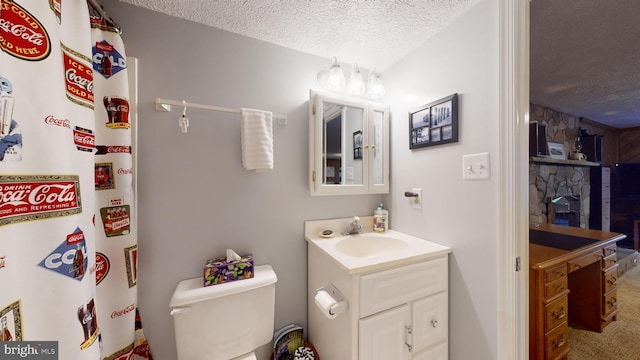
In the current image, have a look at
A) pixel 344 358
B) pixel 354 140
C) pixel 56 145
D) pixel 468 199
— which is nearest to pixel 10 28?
pixel 56 145

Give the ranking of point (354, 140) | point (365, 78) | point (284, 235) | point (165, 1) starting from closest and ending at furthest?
point (165, 1) → point (284, 235) → point (354, 140) → point (365, 78)

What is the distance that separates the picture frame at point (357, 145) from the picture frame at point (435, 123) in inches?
12.6

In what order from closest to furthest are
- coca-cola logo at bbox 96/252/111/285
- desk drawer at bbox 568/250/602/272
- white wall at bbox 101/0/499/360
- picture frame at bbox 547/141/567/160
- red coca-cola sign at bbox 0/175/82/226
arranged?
1. red coca-cola sign at bbox 0/175/82/226
2. coca-cola logo at bbox 96/252/111/285
3. white wall at bbox 101/0/499/360
4. desk drawer at bbox 568/250/602/272
5. picture frame at bbox 547/141/567/160

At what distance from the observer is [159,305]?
1064 millimetres

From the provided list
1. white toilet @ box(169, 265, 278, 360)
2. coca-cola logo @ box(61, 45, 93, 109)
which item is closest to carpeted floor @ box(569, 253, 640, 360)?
white toilet @ box(169, 265, 278, 360)

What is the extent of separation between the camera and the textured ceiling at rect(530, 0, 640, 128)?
1163 mm

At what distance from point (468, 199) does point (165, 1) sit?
174 cm

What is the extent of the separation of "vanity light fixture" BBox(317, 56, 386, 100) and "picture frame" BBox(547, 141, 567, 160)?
2.55 metres

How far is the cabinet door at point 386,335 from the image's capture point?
914 mm

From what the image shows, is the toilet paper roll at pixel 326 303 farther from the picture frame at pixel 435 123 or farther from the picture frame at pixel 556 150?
the picture frame at pixel 556 150

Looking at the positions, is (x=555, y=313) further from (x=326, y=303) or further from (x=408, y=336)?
(x=326, y=303)

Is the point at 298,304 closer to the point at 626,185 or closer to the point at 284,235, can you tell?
the point at 284,235

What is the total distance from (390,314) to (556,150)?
3.24 m

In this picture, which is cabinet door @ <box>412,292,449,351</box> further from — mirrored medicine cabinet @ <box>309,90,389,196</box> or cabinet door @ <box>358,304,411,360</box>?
mirrored medicine cabinet @ <box>309,90,389,196</box>
